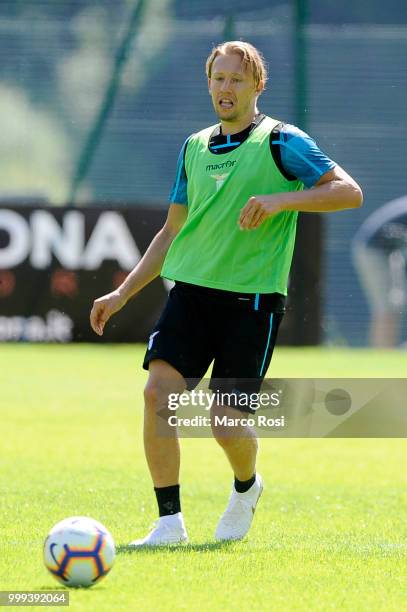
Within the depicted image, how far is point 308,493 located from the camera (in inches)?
324

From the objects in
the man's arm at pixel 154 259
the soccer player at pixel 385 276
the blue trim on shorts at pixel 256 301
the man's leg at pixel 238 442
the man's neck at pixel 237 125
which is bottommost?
the soccer player at pixel 385 276

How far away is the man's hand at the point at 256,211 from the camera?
18.9ft

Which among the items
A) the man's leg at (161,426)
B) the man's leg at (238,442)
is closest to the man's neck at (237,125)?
the man's leg at (161,426)

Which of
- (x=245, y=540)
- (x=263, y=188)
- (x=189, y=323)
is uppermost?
(x=263, y=188)

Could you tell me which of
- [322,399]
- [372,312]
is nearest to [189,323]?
[322,399]

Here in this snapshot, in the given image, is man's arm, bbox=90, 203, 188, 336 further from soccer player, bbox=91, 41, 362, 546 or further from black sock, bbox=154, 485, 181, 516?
black sock, bbox=154, 485, 181, 516

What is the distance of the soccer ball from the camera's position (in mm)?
4898

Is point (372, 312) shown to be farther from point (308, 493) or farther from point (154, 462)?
point (154, 462)

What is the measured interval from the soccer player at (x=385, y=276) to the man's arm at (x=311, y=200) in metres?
12.5

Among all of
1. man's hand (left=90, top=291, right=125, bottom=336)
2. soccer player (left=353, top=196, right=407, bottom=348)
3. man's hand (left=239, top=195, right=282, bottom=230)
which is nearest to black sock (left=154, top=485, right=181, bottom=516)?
man's hand (left=90, top=291, right=125, bottom=336)

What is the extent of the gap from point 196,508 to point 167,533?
1.47m

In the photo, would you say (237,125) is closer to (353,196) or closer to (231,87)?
(231,87)

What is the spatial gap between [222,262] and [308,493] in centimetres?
248

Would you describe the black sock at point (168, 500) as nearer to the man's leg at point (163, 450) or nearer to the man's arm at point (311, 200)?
Answer: the man's leg at point (163, 450)
